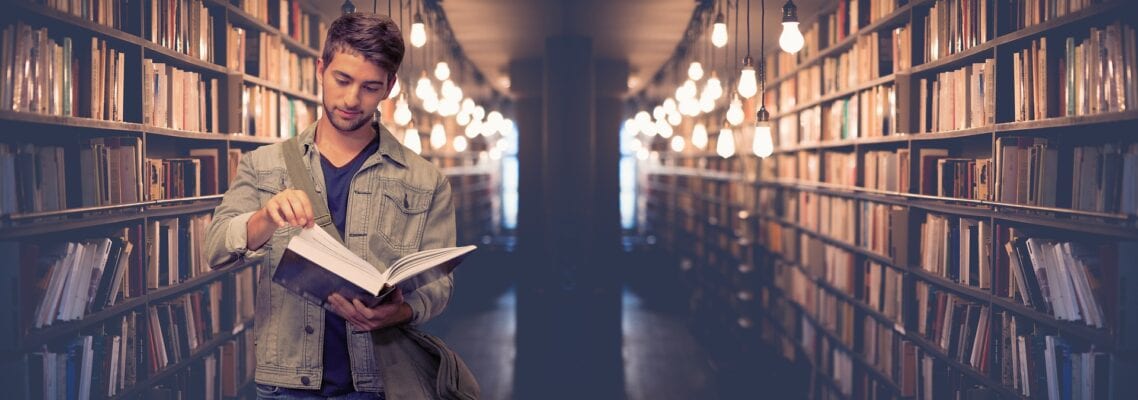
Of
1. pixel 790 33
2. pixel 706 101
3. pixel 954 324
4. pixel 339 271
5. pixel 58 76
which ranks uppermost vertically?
pixel 790 33

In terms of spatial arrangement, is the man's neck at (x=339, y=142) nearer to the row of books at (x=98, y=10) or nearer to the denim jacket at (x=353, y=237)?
the denim jacket at (x=353, y=237)

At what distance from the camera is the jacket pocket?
6.15ft

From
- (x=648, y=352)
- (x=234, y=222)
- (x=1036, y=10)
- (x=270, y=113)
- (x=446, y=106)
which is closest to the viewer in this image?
(x=234, y=222)

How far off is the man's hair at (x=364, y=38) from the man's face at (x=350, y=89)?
0.5 inches

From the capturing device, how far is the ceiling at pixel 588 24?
24.7 ft

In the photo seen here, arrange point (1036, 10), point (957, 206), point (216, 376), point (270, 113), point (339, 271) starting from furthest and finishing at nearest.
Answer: point (270, 113)
point (216, 376)
point (957, 206)
point (1036, 10)
point (339, 271)

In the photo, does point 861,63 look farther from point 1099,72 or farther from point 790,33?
point 1099,72

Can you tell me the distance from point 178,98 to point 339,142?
2.15m

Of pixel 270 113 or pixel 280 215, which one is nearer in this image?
pixel 280 215


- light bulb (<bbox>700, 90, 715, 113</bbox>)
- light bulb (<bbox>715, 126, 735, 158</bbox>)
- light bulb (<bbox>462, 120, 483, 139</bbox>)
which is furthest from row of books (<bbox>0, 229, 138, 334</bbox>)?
light bulb (<bbox>462, 120, 483, 139</bbox>)

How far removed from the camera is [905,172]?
4.52 m

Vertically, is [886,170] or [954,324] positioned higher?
[886,170]

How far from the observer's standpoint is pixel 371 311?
165cm

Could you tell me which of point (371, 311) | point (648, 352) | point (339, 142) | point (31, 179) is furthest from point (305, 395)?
point (648, 352)
